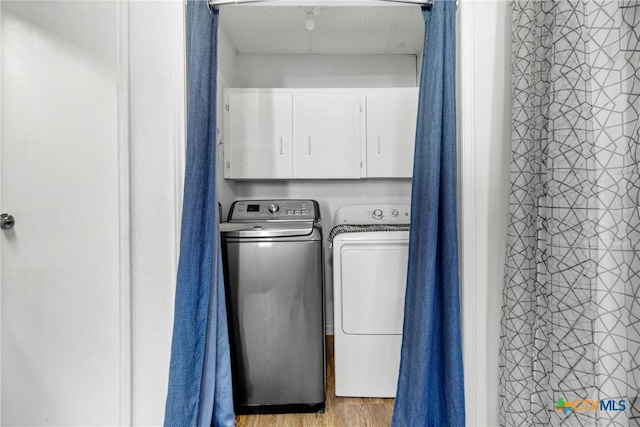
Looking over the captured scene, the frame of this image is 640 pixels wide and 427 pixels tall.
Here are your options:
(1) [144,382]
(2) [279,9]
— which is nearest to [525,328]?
(1) [144,382]

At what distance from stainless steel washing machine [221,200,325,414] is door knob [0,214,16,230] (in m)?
0.86

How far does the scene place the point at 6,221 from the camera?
1385 mm

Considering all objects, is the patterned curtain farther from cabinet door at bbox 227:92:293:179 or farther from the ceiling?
cabinet door at bbox 227:92:293:179

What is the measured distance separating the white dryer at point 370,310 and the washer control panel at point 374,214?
2.68 ft

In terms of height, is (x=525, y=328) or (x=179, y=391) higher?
(x=525, y=328)

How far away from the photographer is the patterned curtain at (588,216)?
0.95 meters

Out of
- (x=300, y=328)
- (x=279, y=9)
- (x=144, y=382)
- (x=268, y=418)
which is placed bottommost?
(x=268, y=418)

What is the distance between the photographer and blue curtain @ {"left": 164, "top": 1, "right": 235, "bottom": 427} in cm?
131

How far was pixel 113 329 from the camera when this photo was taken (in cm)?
143

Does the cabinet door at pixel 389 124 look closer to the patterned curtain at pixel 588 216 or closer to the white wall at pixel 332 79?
the white wall at pixel 332 79

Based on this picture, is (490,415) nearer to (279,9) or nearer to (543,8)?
(543,8)

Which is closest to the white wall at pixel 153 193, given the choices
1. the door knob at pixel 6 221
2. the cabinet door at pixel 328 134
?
the door knob at pixel 6 221

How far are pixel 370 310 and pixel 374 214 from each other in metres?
0.98

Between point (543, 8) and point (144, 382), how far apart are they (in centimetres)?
212
